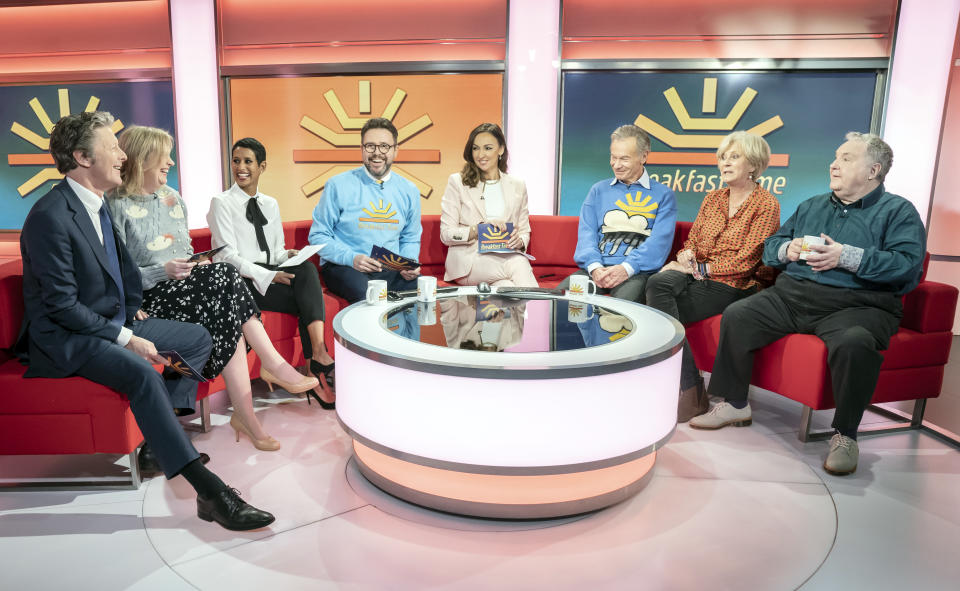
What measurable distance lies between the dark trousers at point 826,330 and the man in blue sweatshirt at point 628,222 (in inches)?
29.3

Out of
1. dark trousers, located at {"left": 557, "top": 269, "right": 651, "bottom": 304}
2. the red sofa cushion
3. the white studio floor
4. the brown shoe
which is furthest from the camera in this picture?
dark trousers, located at {"left": 557, "top": 269, "right": 651, "bottom": 304}

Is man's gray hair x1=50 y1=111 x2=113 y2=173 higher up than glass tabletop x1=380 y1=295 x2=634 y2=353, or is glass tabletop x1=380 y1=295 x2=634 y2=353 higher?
man's gray hair x1=50 y1=111 x2=113 y2=173

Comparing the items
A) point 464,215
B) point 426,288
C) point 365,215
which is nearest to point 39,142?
point 365,215

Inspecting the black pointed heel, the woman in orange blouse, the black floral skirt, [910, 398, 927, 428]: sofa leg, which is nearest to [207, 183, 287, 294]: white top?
the black pointed heel

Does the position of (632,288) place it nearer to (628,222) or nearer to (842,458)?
(628,222)

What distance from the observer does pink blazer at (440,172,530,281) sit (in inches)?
168

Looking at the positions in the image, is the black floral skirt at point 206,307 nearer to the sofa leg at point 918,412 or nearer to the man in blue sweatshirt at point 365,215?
the man in blue sweatshirt at point 365,215

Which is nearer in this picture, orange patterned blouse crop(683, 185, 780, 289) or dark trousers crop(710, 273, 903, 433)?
dark trousers crop(710, 273, 903, 433)

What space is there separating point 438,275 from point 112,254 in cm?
256

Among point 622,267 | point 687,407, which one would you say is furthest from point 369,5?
point 687,407

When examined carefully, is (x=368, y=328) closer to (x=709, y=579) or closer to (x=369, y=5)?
(x=709, y=579)

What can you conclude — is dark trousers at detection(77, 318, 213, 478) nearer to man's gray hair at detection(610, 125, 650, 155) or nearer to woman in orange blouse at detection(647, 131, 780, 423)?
woman in orange blouse at detection(647, 131, 780, 423)

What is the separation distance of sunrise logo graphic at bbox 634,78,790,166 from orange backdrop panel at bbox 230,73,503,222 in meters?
1.34

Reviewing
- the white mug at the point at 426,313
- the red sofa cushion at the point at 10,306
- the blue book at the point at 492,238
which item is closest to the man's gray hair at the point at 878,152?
the blue book at the point at 492,238
